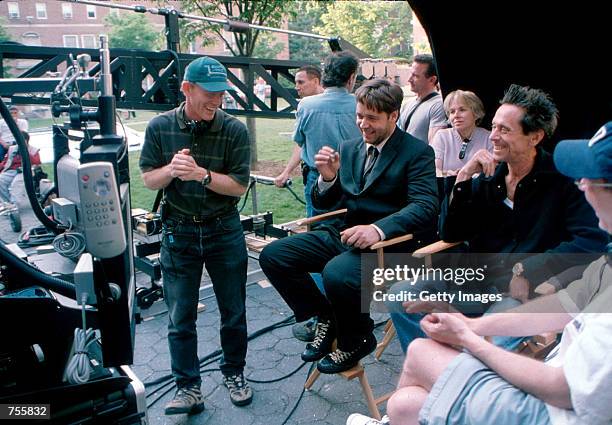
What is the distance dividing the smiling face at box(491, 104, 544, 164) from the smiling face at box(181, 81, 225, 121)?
145 cm

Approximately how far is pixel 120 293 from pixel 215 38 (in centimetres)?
912

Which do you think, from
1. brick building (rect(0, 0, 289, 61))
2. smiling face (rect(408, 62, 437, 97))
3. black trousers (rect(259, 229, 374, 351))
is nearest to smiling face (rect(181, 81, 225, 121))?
brick building (rect(0, 0, 289, 61))

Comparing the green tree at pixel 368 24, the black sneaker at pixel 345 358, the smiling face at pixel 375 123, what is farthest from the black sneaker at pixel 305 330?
the green tree at pixel 368 24

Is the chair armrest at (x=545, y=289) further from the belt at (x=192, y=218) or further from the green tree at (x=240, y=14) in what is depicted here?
the green tree at (x=240, y=14)

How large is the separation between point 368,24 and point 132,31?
11.5 meters

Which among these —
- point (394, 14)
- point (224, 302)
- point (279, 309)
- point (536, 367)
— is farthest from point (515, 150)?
point (394, 14)

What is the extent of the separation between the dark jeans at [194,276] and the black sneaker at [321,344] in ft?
1.46

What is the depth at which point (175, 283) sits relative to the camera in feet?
9.20

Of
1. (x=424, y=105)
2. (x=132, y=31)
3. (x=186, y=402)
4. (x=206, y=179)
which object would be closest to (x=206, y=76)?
(x=206, y=179)

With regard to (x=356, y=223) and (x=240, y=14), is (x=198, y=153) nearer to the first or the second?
(x=356, y=223)

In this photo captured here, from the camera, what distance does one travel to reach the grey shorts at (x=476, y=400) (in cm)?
155

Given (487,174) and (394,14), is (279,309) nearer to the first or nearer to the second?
(487,174)

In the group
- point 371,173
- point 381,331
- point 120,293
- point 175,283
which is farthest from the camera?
point 381,331

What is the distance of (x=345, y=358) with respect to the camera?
288 centimetres
